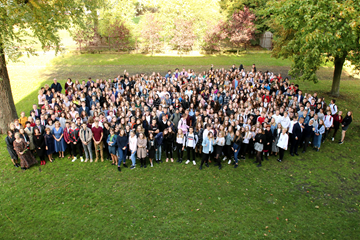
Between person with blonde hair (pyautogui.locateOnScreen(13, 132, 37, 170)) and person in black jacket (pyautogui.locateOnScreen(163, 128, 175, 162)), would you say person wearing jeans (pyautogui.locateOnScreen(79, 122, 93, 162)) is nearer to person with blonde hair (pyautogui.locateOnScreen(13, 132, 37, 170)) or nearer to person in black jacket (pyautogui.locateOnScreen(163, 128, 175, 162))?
person with blonde hair (pyautogui.locateOnScreen(13, 132, 37, 170))

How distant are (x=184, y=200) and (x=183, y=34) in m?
27.0

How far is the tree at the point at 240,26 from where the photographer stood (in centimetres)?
3061

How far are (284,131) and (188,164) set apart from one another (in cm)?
426

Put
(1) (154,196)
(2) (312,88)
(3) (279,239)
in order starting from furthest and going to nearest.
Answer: (2) (312,88) → (1) (154,196) → (3) (279,239)

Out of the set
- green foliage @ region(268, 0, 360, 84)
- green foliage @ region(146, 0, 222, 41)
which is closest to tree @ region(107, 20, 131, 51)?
green foliage @ region(146, 0, 222, 41)

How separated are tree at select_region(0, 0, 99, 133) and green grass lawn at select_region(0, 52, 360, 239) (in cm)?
348

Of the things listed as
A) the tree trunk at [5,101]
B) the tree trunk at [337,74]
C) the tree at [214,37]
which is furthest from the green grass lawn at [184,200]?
the tree at [214,37]

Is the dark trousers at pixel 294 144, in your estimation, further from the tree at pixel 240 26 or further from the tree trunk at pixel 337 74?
the tree at pixel 240 26

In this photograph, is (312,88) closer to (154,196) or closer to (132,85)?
(132,85)

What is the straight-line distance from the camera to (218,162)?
9633 millimetres

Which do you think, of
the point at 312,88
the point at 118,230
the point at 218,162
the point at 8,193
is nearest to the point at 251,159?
the point at 218,162

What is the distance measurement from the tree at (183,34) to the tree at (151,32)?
7.04 feet

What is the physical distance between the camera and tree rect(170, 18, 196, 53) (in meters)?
30.9

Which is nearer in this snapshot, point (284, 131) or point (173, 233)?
point (173, 233)
